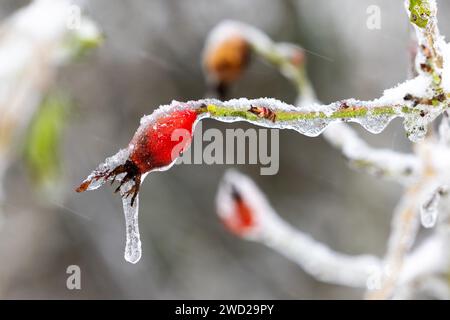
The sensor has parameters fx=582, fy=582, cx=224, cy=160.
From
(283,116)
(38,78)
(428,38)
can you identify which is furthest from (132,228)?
(38,78)

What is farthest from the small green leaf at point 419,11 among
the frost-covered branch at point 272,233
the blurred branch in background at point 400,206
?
the frost-covered branch at point 272,233

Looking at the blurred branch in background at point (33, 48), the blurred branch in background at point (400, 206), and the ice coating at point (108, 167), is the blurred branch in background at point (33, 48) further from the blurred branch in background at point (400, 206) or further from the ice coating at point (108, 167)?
the ice coating at point (108, 167)

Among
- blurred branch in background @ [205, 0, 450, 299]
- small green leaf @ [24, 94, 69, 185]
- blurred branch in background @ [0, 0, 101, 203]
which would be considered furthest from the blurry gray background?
blurred branch in background @ [205, 0, 450, 299]

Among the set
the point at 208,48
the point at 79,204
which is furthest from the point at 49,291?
the point at 208,48

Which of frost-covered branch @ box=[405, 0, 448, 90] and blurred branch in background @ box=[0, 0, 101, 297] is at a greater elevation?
blurred branch in background @ box=[0, 0, 101, 297]

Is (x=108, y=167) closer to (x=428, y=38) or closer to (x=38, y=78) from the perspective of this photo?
(x=428, y=38)

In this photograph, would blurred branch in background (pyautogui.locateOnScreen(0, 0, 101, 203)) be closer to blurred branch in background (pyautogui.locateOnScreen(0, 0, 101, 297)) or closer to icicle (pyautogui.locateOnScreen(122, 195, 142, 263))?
blurred branch in background (pyautogui.locateOnScreen(0, 0, 101, 297))

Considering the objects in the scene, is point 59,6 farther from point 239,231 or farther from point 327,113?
point 327,113
